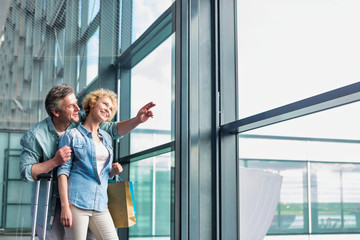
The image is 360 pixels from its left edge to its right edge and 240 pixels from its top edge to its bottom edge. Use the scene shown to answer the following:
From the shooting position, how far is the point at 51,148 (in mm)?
2598

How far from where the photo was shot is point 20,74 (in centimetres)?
299

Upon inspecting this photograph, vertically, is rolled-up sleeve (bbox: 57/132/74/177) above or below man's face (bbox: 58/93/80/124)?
below

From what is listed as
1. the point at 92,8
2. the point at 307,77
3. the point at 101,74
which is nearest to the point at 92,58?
the point at 101,74

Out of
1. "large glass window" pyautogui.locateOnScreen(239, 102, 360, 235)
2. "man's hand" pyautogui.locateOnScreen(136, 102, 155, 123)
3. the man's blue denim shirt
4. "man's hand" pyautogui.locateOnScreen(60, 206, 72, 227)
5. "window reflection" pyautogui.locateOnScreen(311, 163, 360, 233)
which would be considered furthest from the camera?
"window reflection" pyautogui.locateOnScreen(311, 163, 360, 233)

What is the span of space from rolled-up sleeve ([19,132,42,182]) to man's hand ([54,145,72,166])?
156mm

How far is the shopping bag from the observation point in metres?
2.64

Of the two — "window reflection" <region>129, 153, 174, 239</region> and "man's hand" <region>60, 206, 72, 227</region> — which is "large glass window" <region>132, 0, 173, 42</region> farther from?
"man's hand" <region>60, 206, 72, 227</region>

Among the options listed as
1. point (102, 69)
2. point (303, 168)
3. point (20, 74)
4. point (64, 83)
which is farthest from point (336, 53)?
point (303, 168)

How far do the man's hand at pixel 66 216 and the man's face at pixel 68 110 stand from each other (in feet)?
1.58

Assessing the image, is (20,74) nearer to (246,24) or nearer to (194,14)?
(194,14)

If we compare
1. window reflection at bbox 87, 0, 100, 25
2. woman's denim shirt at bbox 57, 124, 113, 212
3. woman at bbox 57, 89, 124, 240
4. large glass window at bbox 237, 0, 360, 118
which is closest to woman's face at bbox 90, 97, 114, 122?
woman at bbox 57, 89, 124, 240

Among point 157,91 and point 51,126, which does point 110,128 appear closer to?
point 51,126

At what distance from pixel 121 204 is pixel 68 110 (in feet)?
1.86

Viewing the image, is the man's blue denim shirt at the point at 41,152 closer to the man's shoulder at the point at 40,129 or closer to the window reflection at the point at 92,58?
the man's shoulder at the point at 40,129
